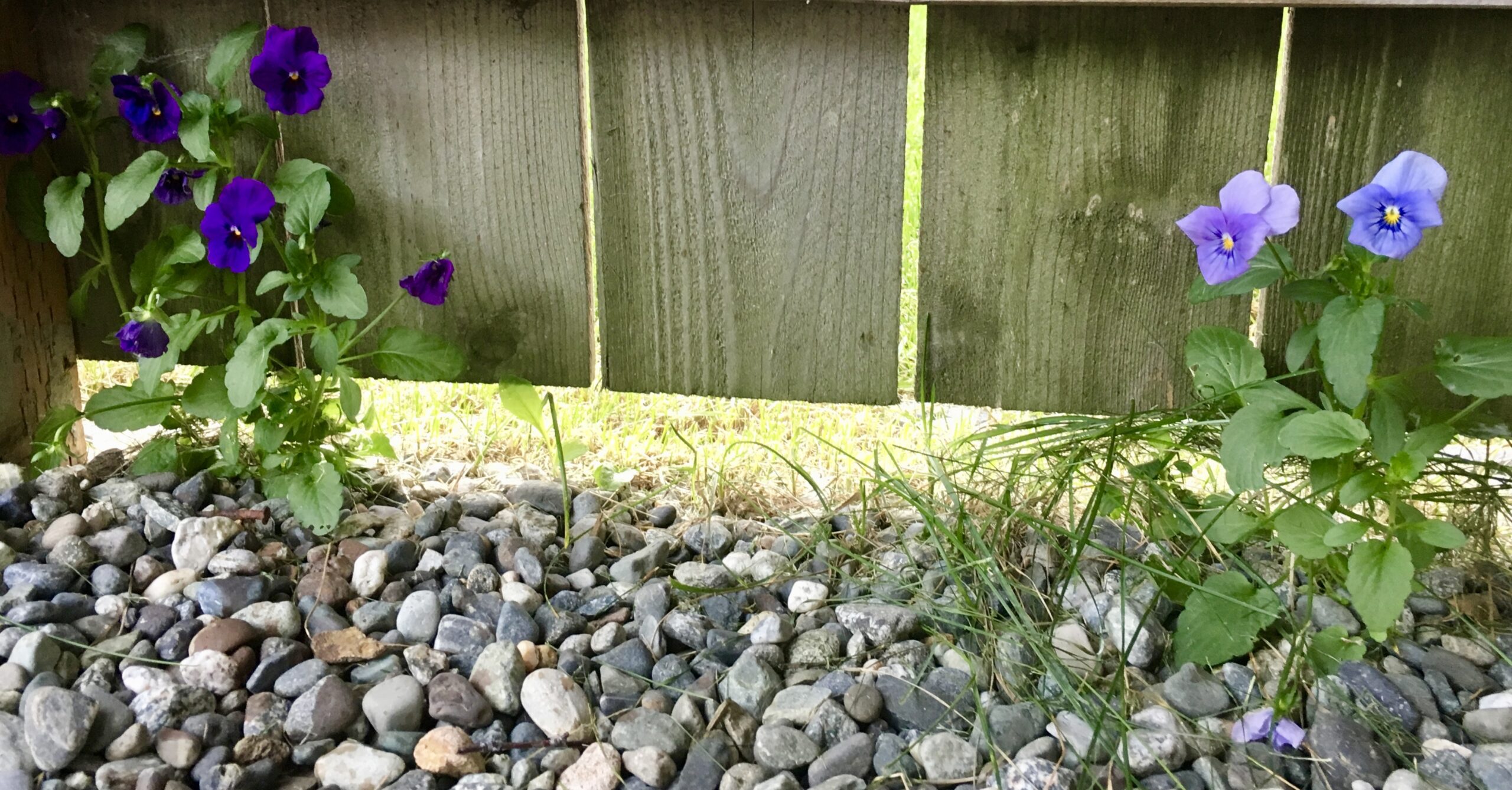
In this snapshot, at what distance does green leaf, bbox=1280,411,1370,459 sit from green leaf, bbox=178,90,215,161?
5.08 feet

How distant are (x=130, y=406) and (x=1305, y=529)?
174 cm

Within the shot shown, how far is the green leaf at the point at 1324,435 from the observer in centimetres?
143

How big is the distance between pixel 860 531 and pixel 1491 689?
2.79ft

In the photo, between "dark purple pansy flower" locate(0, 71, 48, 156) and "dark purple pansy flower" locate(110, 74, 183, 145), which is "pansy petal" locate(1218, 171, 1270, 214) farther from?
"dark purple pansy flower" locate(0, 71, 48, 156)

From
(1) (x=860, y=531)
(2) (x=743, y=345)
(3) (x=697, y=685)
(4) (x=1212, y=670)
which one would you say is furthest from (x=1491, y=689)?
(2) (x=743, y=345)

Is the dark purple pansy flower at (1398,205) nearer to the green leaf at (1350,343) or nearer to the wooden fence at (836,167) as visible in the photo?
the green leaf at (1350,343)

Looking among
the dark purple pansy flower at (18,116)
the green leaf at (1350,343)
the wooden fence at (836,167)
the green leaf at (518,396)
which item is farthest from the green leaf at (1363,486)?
the dark purple pansy flower at (18,116)

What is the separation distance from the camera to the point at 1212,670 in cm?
157

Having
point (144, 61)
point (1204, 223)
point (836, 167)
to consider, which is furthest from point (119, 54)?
point (1204, 223)

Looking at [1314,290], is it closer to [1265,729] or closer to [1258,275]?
[1258,275]

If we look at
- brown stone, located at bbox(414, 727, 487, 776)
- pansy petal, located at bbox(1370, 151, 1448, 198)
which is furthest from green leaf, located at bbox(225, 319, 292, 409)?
pansy petal, located at bbox(1370, 151, 1448, 198)

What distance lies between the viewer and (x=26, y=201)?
200 cm

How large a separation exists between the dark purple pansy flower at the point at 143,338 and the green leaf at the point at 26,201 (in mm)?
282

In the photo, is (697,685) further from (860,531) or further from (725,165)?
(725,165)
